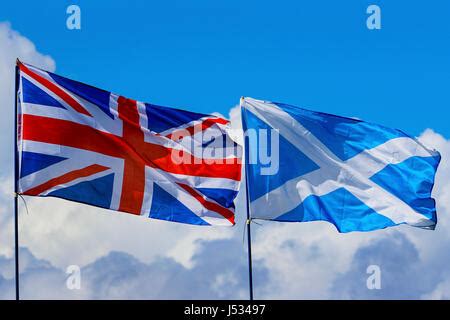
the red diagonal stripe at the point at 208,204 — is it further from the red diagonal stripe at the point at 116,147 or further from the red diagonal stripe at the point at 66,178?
the red diagonal stripe at the point at 66,178

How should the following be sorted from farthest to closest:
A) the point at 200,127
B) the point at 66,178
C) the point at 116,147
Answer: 1. the point at 200,127
2. the point at 116,147
3. the point at 66,178

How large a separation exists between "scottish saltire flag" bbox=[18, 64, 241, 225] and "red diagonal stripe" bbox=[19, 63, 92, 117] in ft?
0.15

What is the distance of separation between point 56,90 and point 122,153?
4453mm

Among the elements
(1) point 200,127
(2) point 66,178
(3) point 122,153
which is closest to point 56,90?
(2) point 66,178

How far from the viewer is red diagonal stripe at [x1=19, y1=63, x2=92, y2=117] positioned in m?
45.6

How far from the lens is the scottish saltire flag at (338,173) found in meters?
48.5

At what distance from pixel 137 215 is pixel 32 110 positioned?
7.08 metres

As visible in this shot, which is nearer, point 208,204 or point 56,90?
point 56,90

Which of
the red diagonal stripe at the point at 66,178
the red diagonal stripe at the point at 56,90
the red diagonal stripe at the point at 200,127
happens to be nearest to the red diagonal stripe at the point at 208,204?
the red diagonal stripe at the point at 200,127

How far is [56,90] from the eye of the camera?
46156mm

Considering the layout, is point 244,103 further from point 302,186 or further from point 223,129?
point 302,186

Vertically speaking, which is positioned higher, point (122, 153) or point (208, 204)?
point (122, 153)

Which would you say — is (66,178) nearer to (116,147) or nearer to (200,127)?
(116,147)
